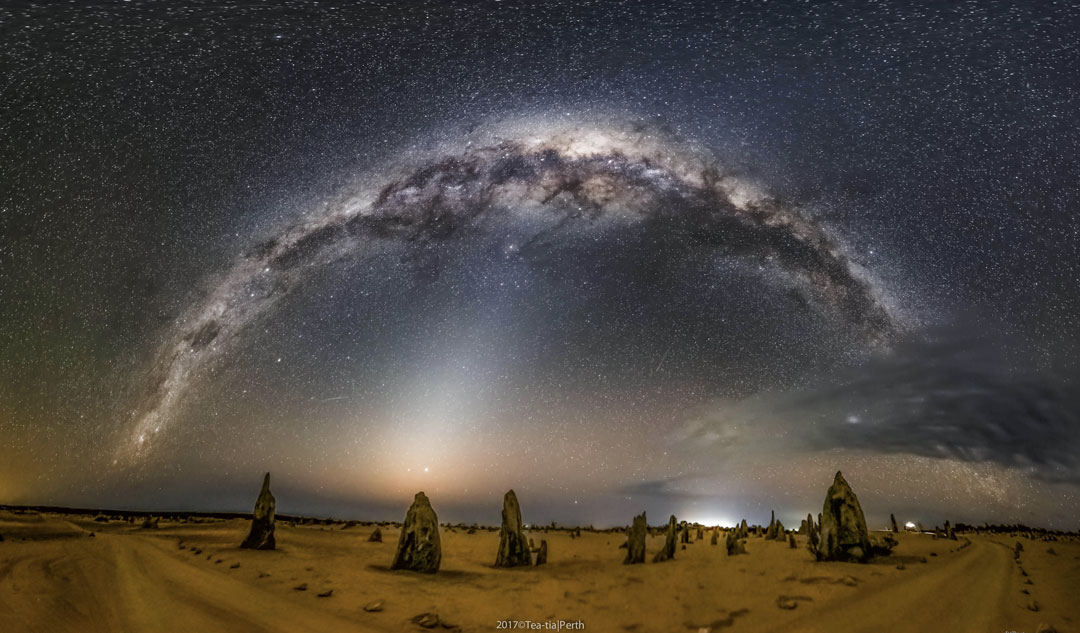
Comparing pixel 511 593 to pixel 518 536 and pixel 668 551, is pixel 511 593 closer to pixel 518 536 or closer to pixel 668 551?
pixel 518 536

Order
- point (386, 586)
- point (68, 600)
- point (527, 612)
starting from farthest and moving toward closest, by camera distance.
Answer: point (386, 586) < point (527, 612) < point (68, 600)

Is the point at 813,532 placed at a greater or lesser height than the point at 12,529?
greater

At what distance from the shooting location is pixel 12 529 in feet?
92.9

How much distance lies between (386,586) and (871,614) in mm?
13569

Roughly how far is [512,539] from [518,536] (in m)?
0.32

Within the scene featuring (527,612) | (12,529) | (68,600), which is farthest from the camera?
(12,529)

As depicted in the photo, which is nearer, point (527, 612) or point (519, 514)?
point (527, 612)

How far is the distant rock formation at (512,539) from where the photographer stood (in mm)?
22203

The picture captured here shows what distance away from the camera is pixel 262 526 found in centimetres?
2447

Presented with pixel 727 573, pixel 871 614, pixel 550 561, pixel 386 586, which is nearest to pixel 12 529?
pixel 386 586

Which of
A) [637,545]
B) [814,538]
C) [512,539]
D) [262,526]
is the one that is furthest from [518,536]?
[814,538]

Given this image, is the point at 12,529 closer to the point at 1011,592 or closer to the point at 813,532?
the point at 813,532

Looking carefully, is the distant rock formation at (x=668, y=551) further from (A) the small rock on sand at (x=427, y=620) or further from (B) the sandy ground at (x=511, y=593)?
(A) the small rock on sand at (x=427, y=620)

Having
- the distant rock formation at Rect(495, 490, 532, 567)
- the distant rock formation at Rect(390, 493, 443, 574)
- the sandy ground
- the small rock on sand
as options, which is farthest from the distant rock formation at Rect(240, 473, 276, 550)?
the small rock on sand
